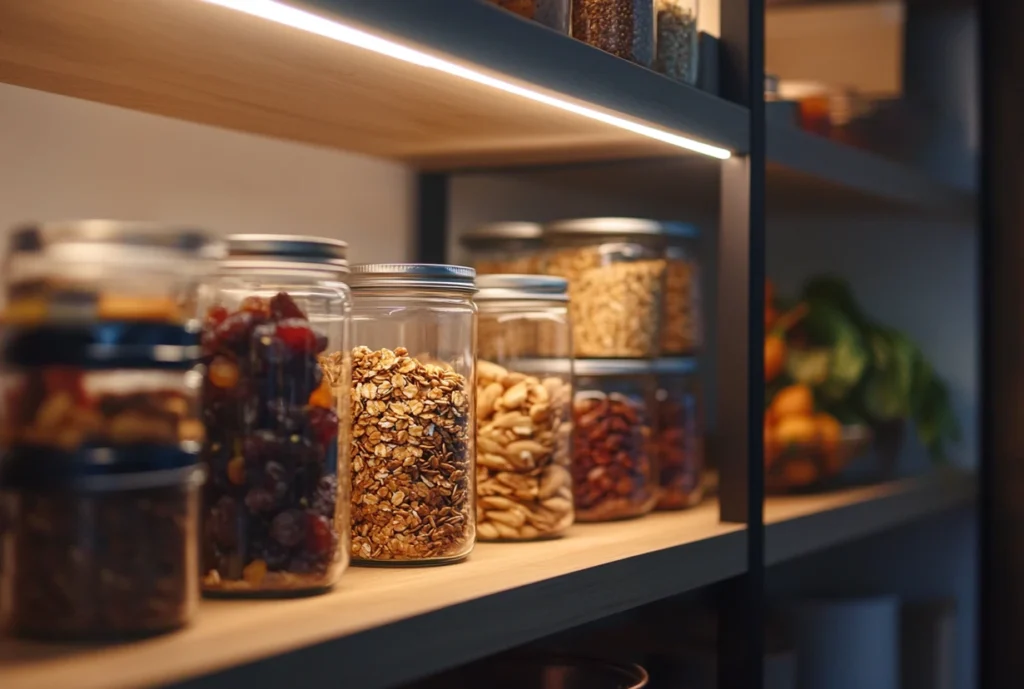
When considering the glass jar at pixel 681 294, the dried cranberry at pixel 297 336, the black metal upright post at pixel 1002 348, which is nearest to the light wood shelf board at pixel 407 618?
the dried cranberry at pixel 297 336

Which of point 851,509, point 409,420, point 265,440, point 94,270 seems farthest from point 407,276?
point 851,509

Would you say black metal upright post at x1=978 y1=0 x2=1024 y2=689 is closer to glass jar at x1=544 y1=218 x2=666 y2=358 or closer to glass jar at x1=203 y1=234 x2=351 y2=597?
glass jar at x1=544 y1=218 x2=666 y2=358

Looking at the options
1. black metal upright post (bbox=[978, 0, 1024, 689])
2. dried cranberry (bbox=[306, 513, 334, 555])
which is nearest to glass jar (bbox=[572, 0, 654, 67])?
dried cranberry (bbox=[306, 513, 334, 555])

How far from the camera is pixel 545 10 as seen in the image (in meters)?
0.90

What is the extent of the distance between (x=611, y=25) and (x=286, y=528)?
49cm

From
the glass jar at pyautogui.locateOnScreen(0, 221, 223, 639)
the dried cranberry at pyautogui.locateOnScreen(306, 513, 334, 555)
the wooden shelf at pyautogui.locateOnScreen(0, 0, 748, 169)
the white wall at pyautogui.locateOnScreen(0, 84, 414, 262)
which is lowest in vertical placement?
the dried cranberry at pyautogui.locateOnScreen(306, 513, 334, 555)

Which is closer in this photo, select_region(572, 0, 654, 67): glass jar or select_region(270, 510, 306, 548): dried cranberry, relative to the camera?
select_region(270, 510, 306, 548): dried cranberry

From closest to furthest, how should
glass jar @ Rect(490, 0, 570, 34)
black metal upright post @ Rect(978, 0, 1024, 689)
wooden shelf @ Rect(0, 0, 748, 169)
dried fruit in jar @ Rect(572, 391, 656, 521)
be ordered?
wooden shelf @ Rect(0, 0, 748, 169), glass jar @ Rect(490, 0, 570, 34), dried fruit in jar @ Rect(572, 391, 656, 521), black metal upright post @ Rect(978, 0, 1024, 689)

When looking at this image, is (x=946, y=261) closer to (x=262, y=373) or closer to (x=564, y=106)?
(x=564, y=106)

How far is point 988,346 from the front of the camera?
1.80 metres

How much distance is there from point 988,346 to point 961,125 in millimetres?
448

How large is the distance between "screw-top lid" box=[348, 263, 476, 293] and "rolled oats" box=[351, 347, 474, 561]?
6 centimetres

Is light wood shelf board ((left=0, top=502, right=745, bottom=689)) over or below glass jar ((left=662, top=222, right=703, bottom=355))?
below

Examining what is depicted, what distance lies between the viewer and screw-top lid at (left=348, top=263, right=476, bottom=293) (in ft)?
3.03
